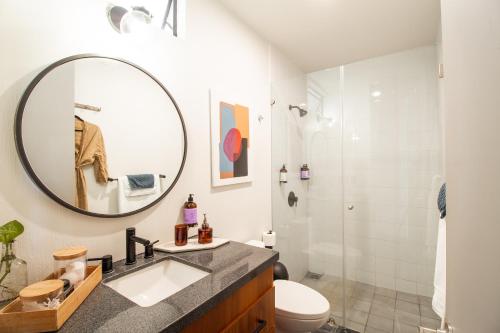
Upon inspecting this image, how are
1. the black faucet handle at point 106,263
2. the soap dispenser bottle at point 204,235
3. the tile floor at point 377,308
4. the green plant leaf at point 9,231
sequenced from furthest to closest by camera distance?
the tile floor at point 377,308, the soap dispenser bottle at point 204,235, the black faucet handle at point 106,263, the green plant leaf at point 9,231

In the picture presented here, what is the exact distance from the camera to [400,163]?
2.43 m

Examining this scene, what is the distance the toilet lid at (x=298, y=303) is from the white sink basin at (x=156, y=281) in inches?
28.3

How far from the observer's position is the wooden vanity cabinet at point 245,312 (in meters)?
0.80

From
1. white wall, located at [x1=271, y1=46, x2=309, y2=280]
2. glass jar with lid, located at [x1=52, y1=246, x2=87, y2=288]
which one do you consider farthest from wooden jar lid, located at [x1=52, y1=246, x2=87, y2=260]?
white wall, located at [x1=271, y1=46, x2=309, y2=280]

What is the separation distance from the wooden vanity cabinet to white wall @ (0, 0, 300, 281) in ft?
1.93

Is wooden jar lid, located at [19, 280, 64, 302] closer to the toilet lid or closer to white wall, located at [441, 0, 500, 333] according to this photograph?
white wall, located at [441, 0, 500, 333]

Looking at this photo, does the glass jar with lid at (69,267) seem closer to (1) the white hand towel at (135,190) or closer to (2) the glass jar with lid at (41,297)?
(2) the glass jar with lid at (41,297)

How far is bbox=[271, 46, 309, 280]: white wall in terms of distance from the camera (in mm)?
2361

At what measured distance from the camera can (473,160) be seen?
48cm

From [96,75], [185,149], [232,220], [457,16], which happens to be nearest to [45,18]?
[96,75]

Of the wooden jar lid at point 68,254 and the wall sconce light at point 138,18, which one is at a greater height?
the wall sconce light at point 138,18

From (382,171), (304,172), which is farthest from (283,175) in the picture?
(382,171)

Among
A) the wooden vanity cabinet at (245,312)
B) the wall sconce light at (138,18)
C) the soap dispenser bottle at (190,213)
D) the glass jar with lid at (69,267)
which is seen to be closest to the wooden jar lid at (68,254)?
the glass jar with lid at (69,267)

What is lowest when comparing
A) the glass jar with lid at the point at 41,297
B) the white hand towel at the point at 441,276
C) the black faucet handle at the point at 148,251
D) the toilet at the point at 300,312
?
the toilet at the point at 300,312
